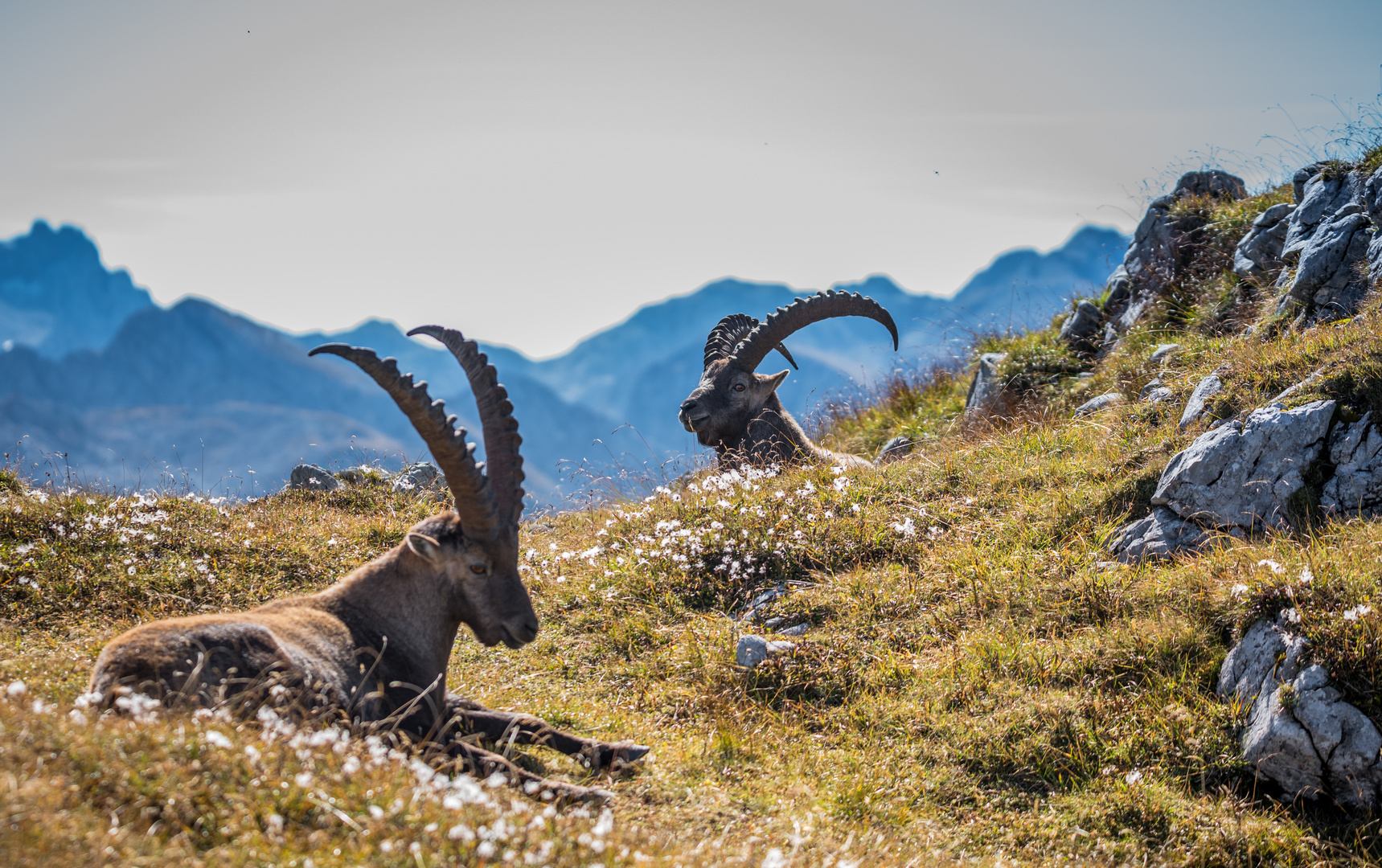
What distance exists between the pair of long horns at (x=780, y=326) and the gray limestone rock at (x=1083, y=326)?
4967 millimetres

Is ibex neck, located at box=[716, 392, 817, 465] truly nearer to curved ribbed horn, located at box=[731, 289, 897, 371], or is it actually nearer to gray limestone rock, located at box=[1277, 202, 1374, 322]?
curved ribbed horn, located at box=[731, 289, 897, 371]

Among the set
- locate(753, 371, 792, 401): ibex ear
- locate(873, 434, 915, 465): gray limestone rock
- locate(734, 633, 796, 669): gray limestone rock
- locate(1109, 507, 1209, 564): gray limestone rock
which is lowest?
locate(734, 633, 796, 669): gray limestone rock

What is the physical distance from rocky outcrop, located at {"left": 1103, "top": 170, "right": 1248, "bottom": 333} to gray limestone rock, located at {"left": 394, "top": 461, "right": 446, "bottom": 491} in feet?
43.8

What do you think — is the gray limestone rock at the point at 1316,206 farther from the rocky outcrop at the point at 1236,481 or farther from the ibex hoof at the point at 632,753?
the ibex hoof at the point at 632,753

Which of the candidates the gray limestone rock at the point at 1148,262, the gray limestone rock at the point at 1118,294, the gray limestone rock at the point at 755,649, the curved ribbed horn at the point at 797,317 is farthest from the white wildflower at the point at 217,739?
the gray limestone rock at the point at 1118,294

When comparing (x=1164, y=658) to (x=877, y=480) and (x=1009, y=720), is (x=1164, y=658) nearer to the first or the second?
(x=1009, y=720)

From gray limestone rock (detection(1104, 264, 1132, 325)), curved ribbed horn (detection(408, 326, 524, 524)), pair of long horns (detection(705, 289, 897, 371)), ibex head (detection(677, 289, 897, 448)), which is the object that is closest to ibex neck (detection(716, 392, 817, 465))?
ibex head (detection(677, 289, 897, 448))

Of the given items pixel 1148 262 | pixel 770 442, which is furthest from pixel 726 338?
pixel 1148 262

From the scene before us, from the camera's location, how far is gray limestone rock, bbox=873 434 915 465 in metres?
14.6

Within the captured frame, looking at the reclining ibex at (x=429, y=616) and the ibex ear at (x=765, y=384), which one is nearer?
the reclining ibex at (x=429, y=616)

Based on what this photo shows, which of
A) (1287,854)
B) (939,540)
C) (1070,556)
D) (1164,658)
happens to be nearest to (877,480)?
(939,540)

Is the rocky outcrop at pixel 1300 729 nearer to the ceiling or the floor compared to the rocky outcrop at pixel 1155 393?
nearer to the floor

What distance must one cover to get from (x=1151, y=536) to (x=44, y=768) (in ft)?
28.8

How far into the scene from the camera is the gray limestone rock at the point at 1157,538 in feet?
25.6
